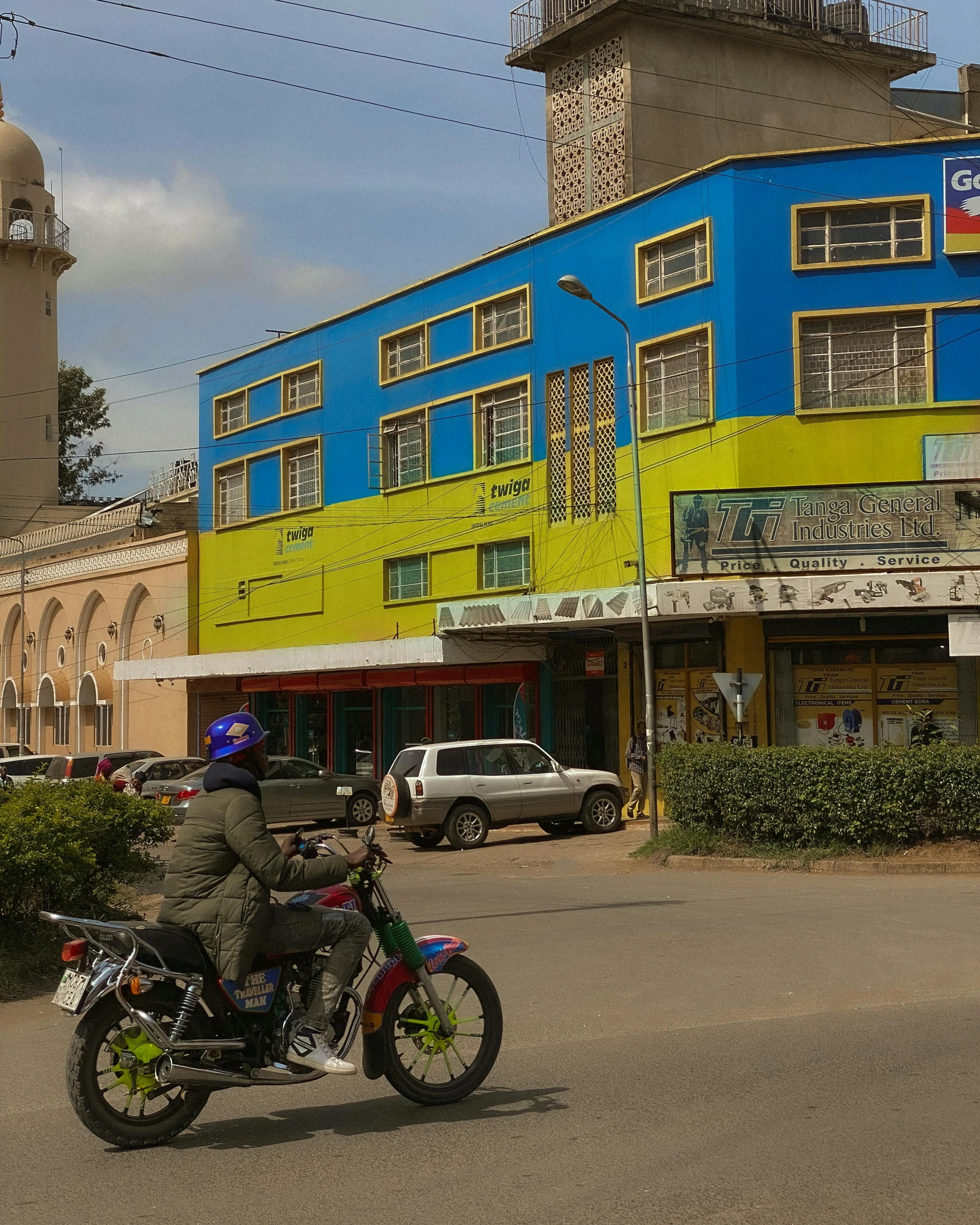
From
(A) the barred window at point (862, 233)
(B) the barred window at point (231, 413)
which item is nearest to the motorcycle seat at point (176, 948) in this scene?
(A) the barred window at point (862, 233)

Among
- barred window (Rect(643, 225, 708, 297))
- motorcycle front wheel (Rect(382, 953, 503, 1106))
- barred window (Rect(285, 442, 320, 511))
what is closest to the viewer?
motorcycle front wheel (Rect(382, 953, 503, 1106))

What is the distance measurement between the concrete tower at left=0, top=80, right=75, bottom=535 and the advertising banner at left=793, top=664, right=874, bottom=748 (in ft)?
143

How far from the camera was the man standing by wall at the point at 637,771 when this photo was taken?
88.5ft

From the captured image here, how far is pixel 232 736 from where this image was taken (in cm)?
634

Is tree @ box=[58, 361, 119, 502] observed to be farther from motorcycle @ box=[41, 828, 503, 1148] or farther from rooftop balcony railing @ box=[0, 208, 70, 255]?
motorcycle @ box=[41, 828, 503, 1148]

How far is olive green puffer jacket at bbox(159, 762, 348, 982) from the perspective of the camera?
20.0ft

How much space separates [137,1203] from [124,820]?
25.8ft

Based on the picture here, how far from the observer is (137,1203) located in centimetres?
536

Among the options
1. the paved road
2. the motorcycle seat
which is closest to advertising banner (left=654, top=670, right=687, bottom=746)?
the paved road

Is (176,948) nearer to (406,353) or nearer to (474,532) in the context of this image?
(474,532)

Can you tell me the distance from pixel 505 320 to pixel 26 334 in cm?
3590

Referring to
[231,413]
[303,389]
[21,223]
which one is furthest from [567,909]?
[21,223]

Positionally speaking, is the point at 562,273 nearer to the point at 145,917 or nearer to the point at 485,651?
the point at 485,651

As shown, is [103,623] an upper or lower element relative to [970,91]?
lower
